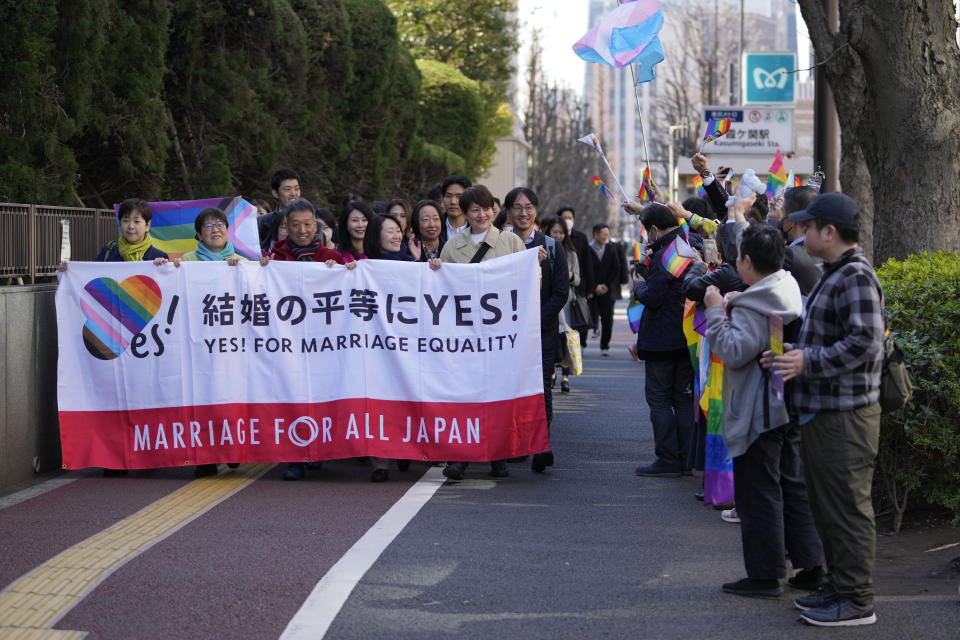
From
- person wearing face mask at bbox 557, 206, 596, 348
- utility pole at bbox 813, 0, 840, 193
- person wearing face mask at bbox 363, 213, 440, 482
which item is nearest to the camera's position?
person wearing face mask at bbox 363, 213, 440, 482

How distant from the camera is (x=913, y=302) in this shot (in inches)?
277

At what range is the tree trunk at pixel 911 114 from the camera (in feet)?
29.2

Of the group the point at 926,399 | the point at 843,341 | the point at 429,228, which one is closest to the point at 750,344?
the point at 843,341

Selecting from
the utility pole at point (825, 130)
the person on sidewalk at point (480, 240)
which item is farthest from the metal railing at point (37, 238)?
the utility pole at point (825, 130)

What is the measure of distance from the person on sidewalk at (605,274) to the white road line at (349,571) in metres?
10.9

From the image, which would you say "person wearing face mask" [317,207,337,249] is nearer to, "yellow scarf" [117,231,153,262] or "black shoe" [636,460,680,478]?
"yellow scarf" [117,231,153,262]

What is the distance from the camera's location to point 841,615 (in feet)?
17.5

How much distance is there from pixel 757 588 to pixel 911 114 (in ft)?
14.5

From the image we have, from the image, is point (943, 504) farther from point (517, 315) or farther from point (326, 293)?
point (326, 293)

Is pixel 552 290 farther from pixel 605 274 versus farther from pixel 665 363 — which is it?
pixel 605 274

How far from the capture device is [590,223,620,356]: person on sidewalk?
62.7 feet

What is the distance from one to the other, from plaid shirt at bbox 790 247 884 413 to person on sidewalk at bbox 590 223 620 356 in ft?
43.2

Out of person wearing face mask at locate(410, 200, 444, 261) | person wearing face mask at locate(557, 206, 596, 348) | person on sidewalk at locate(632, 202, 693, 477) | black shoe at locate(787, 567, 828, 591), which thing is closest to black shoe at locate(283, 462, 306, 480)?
person wearing face mask at locate(410, 200, 444, 261)

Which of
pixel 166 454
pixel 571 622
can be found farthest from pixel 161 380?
pixel 571 622
